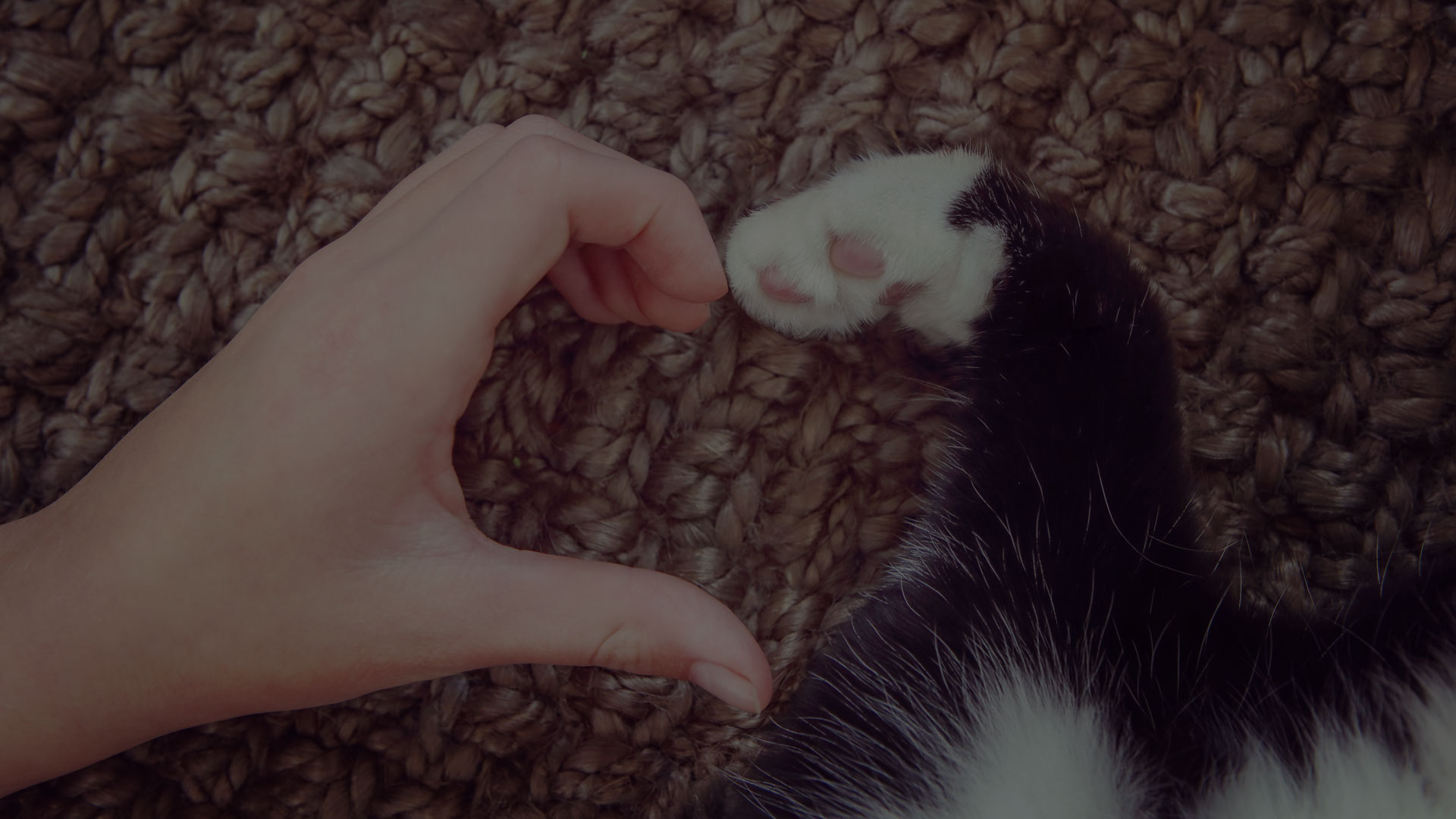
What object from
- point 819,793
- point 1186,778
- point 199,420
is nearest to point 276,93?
point 199,420

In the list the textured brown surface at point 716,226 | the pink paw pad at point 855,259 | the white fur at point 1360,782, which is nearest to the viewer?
the white fur at point 1360,782

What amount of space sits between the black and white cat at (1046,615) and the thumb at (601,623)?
4.9 inches

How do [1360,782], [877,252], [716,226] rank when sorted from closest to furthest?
[1360,782]
[877,252]
[716,226]

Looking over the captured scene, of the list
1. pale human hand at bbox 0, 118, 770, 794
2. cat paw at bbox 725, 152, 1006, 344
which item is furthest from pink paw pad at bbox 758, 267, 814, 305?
pale human hand at bbox 0, 118, 770, 794

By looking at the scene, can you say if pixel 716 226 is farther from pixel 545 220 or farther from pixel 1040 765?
pixel 1040 765

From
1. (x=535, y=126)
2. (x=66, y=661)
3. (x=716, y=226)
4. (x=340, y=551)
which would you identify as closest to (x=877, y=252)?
(x=716, y=226)

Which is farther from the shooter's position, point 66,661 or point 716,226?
point 716,226

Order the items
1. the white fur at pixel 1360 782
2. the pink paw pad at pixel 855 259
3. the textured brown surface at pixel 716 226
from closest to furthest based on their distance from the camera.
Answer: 1. the white fur at pixel 1360 782
2. the pink paw pad at pixel 855 259
3. the textured brown surface at pixel 716 226

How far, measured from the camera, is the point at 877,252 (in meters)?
0.74

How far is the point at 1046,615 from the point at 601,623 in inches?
12.7

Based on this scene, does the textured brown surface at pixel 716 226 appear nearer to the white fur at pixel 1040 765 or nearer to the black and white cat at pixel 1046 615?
the black and white cat at pixel 1046 615

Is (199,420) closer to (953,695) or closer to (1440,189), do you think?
(953,695)

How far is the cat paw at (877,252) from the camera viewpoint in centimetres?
74

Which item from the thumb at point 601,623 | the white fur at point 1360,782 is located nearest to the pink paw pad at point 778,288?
the thumb at point 601,623
